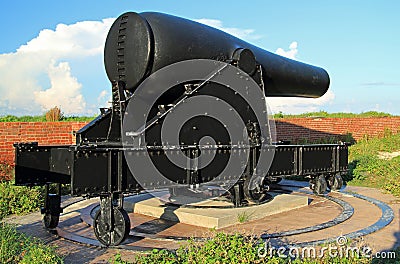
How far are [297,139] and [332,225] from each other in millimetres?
11908

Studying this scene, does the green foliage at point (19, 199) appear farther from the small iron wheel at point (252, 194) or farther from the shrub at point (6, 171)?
the small iron wheel at point (252, 194)

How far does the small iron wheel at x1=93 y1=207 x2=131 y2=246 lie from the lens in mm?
5148

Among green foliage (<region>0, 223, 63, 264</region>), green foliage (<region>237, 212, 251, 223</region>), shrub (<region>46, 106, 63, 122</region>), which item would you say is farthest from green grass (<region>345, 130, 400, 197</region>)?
shrub (<region>46, 106, 63, 122</region>)

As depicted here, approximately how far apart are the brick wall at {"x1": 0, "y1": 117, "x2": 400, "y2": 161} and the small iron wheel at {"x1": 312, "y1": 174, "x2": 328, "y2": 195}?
580cm

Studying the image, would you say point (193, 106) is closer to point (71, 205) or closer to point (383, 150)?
point (71, 205)

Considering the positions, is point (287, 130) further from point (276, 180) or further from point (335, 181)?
point (276, 180)

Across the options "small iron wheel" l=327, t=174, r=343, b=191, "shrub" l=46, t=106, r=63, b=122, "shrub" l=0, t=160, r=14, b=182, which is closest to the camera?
"small iron wheel" l=327, t=174, r=343, b=191

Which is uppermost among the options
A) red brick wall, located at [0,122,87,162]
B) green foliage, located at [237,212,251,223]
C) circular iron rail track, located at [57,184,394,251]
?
red brick wall, located at [0,122,87,162]

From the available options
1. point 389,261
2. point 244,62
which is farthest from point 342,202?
point 389,261

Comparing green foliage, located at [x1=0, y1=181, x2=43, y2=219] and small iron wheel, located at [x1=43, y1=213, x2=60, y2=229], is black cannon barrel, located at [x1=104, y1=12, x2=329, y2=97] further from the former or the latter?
green foliage, located at [x1=0, y1=181, x2=43, y2=219]

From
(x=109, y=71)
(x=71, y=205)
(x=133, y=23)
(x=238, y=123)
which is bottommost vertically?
(x=71, y=205)

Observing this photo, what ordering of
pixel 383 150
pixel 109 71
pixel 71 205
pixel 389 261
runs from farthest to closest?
pixel 383 150, pixel 71 205, pixel 109 71, pixel 389 261

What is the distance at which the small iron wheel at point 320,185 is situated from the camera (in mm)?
8703

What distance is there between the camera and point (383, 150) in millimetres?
17906
